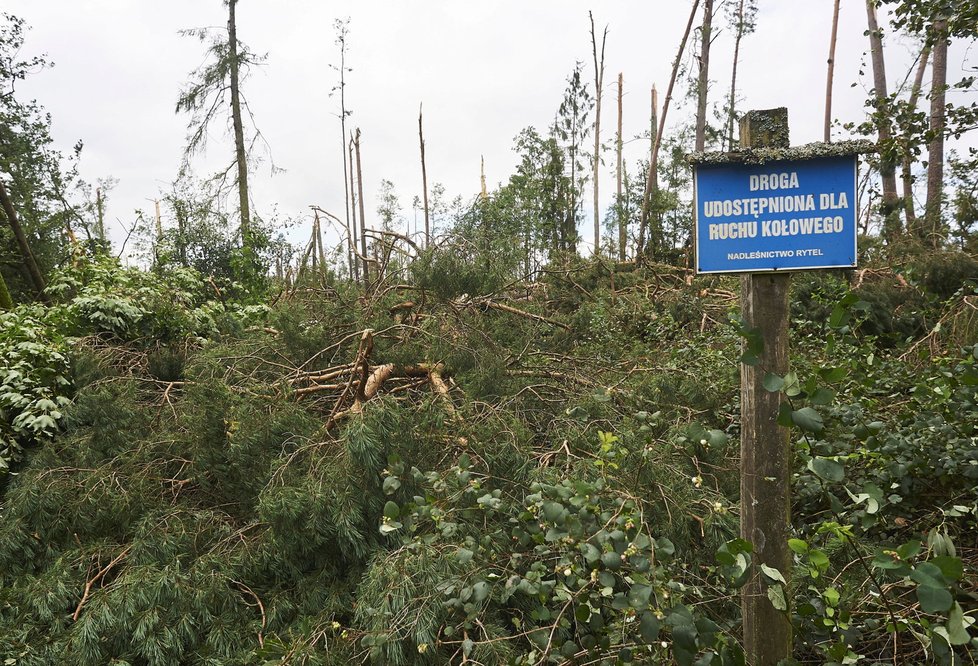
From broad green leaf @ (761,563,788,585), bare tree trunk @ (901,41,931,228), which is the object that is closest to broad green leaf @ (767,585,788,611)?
broad green leaf @ (761,563,788,585)

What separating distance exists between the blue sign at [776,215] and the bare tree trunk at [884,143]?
145cm

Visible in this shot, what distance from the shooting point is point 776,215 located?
5.32 feet

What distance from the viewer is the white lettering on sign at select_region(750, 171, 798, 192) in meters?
1.61

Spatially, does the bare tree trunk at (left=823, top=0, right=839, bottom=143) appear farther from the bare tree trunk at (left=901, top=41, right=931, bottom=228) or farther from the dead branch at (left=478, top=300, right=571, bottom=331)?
the dead branch at (left=478, top=300, right=571, bottom=331)

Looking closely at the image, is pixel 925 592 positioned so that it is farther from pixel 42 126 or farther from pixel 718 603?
pixel 42 126

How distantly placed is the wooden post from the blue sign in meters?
0.09

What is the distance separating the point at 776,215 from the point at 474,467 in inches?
68.0

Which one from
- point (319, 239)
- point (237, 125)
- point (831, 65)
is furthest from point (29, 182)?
point (831, 65)

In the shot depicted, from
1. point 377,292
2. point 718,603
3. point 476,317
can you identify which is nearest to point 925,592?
point 718,603

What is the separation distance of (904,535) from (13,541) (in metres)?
4.29

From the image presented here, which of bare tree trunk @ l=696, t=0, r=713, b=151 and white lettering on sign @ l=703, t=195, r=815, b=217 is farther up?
bare tree trunk @ l=696, t=0, r=713, b=151

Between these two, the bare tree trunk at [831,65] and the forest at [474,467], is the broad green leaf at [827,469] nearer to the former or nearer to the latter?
the forest at [474,467]

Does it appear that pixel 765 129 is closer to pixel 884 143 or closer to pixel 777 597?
pixel 777 597

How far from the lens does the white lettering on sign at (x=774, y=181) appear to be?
1613 mm
